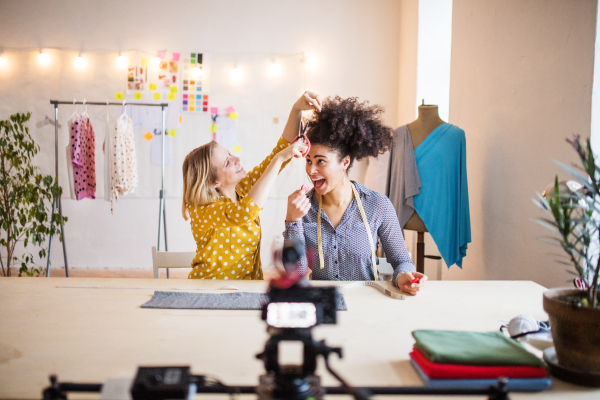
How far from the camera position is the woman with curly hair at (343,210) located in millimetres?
1801

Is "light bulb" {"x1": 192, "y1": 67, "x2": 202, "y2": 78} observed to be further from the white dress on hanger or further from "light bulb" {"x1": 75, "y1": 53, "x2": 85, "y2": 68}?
"light bulb" {"x1": 75, "y1": 53, "x2": 85, "y2": 68}

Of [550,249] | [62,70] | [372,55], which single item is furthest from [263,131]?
[550,249]

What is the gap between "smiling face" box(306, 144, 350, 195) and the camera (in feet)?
6.08

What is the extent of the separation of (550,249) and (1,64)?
501cm

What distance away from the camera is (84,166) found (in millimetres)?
3879

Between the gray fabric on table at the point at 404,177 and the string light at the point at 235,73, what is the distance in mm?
2189

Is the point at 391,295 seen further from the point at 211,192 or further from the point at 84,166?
the point at 84,166

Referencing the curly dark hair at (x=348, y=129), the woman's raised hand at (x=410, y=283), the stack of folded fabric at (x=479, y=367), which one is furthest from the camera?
the curly dark hair at (x=348, y=129)

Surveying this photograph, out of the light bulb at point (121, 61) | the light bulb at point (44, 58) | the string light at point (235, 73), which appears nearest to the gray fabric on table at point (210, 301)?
the string light at point (235, 73)

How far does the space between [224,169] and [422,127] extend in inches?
55.1

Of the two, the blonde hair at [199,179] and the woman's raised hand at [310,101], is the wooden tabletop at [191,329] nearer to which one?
the blonde hair at [199,179]

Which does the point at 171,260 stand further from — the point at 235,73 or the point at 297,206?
the point at 235,73

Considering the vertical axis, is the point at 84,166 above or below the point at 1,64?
below

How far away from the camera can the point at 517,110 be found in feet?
7.09
